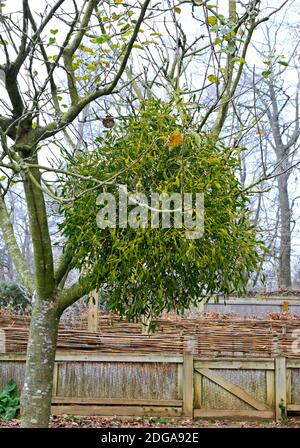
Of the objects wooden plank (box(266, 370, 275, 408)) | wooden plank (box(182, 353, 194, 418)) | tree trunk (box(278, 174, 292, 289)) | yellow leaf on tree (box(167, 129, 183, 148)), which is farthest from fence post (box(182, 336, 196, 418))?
tree trunk (box(278, 174, 292, 289))

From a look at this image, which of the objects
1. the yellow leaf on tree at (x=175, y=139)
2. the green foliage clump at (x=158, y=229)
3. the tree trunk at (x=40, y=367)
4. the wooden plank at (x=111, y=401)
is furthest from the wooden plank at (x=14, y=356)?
the yellow leaf on tree at (x=175, y=139)

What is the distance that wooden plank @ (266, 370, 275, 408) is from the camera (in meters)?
5.57

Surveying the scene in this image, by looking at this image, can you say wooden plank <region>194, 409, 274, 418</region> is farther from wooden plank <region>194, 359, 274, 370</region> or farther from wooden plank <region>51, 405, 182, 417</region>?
wooden plank <region>194, 359, 274, 370</region>

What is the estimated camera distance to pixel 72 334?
225 inches

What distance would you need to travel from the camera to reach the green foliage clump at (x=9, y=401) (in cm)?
534

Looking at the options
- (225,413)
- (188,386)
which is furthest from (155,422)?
(225,413)

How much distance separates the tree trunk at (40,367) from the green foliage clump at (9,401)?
2.85 metres

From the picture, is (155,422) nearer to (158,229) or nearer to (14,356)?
(14,356)

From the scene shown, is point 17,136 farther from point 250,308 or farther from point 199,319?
point 250,308

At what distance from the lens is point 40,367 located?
272 centimetres

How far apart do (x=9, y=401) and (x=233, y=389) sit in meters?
2.26

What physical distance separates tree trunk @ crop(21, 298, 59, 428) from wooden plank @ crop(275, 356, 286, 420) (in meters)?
3.42
